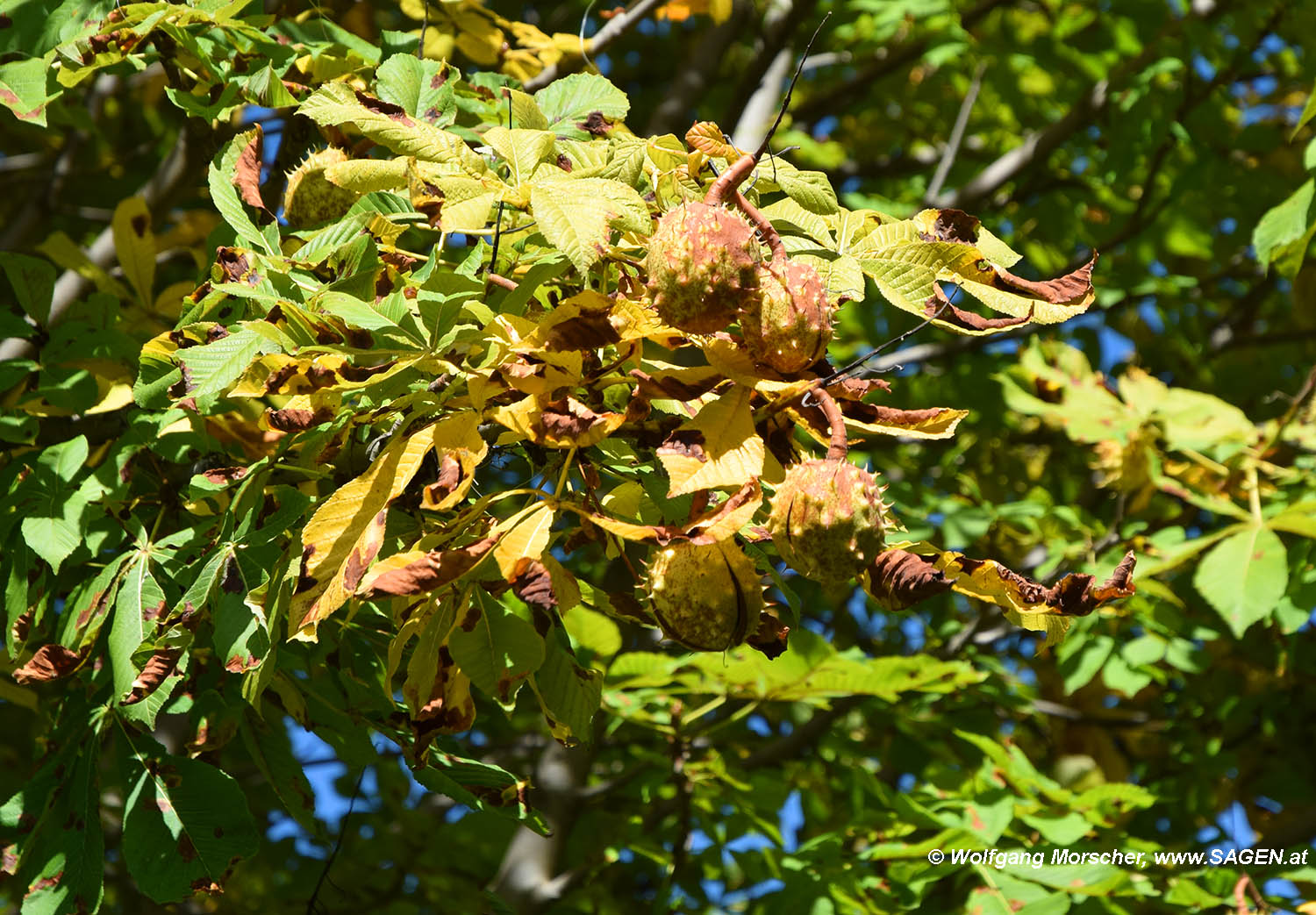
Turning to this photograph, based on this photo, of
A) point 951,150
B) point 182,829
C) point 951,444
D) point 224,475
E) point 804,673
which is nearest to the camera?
point 224,475

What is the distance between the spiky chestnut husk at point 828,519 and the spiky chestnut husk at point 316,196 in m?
0.95

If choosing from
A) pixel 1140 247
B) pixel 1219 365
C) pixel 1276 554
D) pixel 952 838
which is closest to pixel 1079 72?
pixel 1140 247

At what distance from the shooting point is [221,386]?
1.47m

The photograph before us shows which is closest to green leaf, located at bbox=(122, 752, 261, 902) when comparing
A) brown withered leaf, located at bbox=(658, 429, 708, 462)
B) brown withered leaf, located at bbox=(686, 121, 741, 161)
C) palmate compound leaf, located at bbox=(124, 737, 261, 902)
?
palmate compound leaf, located at bbox=(124, 737, 261, 902)

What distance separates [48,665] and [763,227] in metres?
1.25

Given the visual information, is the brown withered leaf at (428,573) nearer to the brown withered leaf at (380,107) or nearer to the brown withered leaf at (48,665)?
the brown withered leaf at (380,107)

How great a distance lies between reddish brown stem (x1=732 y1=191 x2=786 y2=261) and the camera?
55.4 inches

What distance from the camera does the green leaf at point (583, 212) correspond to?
134 cm

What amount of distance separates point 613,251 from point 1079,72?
3259mm

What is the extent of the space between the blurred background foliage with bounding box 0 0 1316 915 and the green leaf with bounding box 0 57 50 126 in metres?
0.02

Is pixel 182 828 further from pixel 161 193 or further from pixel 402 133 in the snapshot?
pixel 161 193

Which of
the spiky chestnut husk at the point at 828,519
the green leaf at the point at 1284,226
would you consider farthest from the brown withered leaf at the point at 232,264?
the green leaf at the point at 1284,226

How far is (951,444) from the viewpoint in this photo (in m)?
4.50

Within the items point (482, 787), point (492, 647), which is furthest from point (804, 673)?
point (492, 647)
